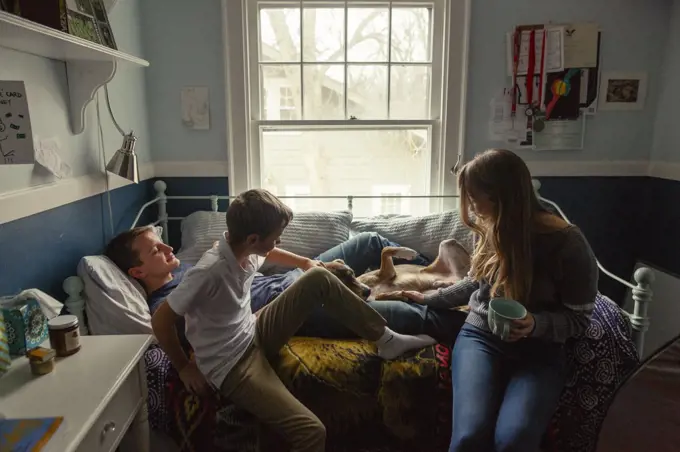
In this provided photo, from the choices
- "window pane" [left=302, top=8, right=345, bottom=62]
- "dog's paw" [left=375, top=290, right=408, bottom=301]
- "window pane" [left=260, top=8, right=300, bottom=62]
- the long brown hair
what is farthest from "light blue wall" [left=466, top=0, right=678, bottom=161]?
the long brown hair

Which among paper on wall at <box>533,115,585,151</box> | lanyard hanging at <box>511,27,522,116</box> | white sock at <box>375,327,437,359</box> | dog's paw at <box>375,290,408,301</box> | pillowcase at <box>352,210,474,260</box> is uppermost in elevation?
lanyard hanging at <box>511,27,522,116</box>

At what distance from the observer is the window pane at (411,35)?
8.23 ft

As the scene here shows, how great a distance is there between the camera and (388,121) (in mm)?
2568

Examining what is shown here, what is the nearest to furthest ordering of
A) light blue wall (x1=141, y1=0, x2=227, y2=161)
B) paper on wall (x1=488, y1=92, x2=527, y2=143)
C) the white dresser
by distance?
1. the white dresser
2. light blue wall (x1=141, y1=0, x2=227, y2=161)
3. paper on wall (x1=488, y1=92, x2=527, y2=143)

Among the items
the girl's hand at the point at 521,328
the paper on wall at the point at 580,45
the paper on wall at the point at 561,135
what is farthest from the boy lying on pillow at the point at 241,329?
the paper on wall at the point at 580,45

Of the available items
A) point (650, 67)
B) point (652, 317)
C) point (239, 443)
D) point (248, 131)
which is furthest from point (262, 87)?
point (652, 317)

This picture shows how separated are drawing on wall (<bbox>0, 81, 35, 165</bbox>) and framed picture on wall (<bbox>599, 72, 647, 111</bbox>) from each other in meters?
2.58

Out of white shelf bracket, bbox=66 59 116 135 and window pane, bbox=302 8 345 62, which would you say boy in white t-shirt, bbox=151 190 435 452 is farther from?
window pane, bbox=302 8 345 62

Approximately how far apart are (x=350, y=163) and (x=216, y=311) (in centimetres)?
148

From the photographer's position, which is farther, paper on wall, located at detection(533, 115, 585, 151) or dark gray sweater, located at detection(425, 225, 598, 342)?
paper on wall, located at detection(533, 115, 585, 151)

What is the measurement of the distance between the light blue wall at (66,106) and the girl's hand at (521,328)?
148 cm

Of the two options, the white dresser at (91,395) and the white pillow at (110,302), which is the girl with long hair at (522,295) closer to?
the white dresser at (91,395)

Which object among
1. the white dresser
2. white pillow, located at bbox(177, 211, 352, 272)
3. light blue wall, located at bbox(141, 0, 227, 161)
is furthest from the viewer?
light blue wall, located at bbox(141, 0, 227, 161)

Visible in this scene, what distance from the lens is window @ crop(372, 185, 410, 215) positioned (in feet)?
8.75
